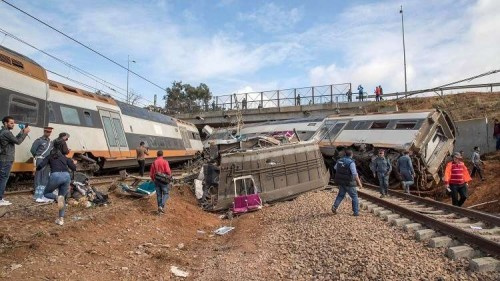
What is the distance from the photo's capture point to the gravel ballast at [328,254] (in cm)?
585

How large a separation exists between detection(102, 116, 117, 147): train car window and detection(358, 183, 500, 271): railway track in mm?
9627

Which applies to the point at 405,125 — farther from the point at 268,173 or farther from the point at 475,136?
the point at 475,136

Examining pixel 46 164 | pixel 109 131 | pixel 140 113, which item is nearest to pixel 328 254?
pixel 46 164

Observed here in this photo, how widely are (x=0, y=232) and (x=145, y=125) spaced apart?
1319cm

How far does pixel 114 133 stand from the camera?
16.7 meters

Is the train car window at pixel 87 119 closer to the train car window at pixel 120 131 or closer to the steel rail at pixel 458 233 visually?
the train car window at pixel 120 131

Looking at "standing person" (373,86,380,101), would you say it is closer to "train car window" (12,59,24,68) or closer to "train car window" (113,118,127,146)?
"train car window" (113,118,127,146)

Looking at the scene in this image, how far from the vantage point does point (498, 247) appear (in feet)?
19.8

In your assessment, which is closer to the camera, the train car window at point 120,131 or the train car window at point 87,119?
the train car window at point 87,119

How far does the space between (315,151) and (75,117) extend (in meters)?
8.31

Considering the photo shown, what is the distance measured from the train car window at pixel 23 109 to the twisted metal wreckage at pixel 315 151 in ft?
17.8

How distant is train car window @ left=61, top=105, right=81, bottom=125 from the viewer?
13586mm

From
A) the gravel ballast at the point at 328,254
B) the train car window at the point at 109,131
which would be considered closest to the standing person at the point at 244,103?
the train car window at the point at 109,131

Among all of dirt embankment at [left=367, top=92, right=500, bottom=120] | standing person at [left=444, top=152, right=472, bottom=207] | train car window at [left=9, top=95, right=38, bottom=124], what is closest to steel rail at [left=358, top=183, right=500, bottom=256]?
standing person at [left=444, top=152, right=472, bottom=207]
